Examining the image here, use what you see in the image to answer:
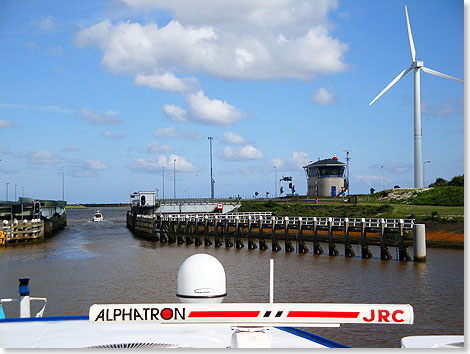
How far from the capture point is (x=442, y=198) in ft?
232

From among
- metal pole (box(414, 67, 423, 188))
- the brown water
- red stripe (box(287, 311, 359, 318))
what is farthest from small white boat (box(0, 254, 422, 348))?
metal pole (box(414, 67, 423, 188))

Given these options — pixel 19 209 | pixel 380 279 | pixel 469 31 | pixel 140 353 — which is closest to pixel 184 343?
pixel 140 353

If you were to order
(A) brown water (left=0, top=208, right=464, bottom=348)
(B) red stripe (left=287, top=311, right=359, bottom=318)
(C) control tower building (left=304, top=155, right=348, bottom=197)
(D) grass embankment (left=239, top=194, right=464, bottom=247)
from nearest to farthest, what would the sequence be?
(B) red stripe (left=287, top=311, right=359, bottom=318) < (A) brown water (left=0, top=208, right=464, bottom=348) < (D) grass embankment (left=239, top=194, right=464, bottom=247) < (C) control tower building (left=304, top=155, right=348, bottom=197)

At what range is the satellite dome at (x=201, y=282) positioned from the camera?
23.2 feet

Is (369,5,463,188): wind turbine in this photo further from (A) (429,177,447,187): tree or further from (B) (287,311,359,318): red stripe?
(B) (287,311,359,318): red stripe

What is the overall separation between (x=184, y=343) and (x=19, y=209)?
5742 cm

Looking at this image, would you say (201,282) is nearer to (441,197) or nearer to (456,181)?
(441,197)

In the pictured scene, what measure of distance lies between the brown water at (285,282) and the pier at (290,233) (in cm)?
158

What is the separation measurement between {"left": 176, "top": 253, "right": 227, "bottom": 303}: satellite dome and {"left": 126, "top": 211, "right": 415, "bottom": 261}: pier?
30.2m

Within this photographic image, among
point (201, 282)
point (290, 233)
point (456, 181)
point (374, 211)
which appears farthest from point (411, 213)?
point (201, 282)

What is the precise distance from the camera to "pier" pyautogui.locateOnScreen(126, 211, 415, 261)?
126 feet

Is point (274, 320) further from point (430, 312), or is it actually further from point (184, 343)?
point (430, 312)

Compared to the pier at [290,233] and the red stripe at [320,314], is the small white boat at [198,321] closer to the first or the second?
the red stripe at [320,314]

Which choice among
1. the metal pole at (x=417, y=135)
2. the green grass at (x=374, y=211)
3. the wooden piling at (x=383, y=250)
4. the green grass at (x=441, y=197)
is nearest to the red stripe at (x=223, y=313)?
the wooden piling at (x=383, y=250)
